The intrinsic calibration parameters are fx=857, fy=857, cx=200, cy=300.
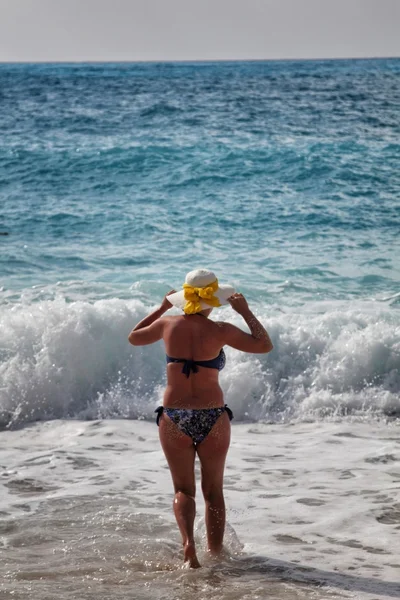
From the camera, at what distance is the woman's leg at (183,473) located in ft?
15.2

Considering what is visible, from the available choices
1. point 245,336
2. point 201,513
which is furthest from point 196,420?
point 201,513

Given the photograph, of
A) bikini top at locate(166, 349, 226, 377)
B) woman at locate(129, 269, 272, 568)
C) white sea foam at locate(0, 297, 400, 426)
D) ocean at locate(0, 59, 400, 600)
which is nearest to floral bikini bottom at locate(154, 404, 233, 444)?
woman at locate(129, 269, 272, 568)

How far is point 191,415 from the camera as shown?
Result: 4.60 meters

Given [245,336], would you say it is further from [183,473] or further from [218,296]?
[183,473]

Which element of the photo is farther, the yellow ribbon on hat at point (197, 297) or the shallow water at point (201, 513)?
the shallow water at point (201, 513)

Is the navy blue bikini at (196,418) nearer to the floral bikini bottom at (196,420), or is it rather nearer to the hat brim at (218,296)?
the floral bikini bottom at (196,420)

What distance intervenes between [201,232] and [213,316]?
4428mm

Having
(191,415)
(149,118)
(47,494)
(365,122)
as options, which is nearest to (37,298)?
(47,494)

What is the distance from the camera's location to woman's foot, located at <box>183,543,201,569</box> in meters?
4.68

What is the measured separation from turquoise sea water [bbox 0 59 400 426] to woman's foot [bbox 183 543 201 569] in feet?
13.4

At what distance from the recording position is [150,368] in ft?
31.4

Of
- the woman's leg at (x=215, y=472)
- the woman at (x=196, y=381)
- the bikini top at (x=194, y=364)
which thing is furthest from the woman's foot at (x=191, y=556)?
the bikini top at (x=194, y=364)

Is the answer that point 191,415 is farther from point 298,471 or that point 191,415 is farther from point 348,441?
point 348,441

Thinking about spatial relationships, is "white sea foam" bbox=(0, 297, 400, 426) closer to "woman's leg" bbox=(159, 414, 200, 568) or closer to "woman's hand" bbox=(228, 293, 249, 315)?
"woman's leg" bbox=(159, 414, 200, 568)
